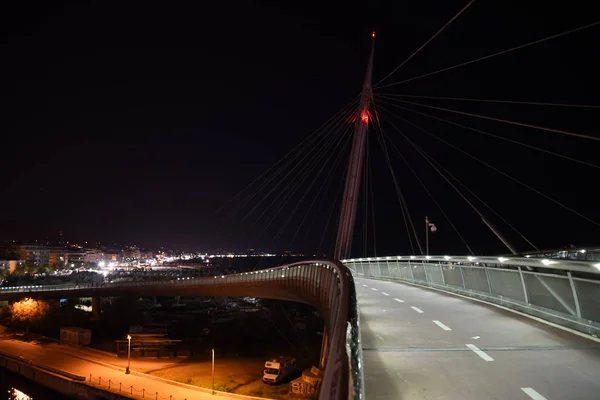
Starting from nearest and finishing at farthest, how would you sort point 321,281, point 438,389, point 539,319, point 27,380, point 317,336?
point 438,389 < point 539,319 < point 321,281 < point 27,380 < point 317,336

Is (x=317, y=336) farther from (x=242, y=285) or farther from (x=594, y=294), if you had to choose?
(x=594, y=294)

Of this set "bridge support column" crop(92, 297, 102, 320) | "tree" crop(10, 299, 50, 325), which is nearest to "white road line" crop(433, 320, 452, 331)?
"tree" crop(10, 299, 50, 325)

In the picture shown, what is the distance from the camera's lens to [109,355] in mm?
47281

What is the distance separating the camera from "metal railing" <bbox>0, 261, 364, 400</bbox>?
3688mm

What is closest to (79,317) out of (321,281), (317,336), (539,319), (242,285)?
(317,336)

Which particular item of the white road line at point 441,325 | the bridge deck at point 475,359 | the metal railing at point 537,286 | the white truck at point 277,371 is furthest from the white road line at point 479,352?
the white truck at point 277,371

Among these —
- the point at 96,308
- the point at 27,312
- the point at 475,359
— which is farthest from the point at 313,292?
the point at 96,308

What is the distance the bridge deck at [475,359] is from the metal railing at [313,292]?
89 cm

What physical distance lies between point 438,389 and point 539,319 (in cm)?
598

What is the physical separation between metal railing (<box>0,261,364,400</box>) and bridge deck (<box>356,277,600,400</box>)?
35.0 inches

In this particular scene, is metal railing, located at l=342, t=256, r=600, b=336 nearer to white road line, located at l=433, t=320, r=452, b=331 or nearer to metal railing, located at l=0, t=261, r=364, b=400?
white road line, located at l=433, t=320, r=452, b=331

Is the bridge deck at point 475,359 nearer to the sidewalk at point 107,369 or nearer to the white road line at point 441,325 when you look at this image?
the white road line at point 441,325

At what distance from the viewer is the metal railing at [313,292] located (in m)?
3.69

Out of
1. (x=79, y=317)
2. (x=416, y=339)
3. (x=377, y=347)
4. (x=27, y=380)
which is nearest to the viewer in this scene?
(x=377, y=347)
